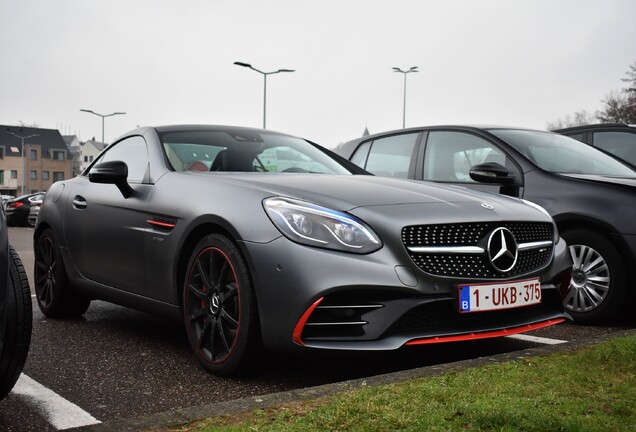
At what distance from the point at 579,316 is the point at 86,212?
3604 millimetres

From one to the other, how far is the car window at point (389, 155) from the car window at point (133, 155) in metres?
2.67

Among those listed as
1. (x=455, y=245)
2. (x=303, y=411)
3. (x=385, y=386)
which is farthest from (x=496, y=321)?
(x=303, y=411)

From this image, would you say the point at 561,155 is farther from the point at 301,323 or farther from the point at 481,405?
the point at 481,405

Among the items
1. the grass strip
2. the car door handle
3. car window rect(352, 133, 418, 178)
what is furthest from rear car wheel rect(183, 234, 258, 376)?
car window rect(352, 133, 418, 178)

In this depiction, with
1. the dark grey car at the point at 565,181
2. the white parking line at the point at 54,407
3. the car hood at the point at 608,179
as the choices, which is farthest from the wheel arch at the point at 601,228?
the white parking line at the point at 54,407

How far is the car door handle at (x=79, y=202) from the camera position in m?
5.59

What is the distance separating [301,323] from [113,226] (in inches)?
75.3

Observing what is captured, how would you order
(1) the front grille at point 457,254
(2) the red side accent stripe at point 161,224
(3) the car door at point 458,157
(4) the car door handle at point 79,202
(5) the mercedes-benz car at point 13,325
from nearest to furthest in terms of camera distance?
(5) the mercedes-benz car at point 13,325
(1) the front grille at point 457,254
(2) the red side accent stripe at point 161,224
(4) the car door handle at point 79,202
(3) the car door at point 458,157

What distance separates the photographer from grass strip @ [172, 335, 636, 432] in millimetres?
2822

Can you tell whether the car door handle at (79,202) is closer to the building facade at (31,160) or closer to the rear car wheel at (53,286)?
the rear car wheel at (53,286)

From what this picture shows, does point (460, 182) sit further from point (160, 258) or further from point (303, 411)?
point (303, 411)

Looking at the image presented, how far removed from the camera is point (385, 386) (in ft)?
11.0

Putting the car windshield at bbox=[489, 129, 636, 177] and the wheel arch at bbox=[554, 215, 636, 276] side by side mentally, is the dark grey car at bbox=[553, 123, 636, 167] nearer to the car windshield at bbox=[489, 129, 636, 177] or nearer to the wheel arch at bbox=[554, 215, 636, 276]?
the car windshield at bbox=[489, 129, 636, 177]

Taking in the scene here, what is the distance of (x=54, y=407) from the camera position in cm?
366
